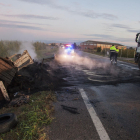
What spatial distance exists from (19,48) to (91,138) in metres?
27.1

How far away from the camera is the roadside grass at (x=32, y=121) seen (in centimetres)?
279

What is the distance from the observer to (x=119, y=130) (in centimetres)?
309

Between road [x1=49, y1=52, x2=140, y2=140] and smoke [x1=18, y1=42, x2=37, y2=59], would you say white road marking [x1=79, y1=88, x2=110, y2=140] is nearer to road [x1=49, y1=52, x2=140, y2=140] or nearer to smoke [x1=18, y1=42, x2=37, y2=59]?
road [x1=49, y1=52, x2=140, y2=140]

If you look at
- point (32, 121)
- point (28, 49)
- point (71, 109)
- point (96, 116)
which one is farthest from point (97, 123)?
point (28, 49)

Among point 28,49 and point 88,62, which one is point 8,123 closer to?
point 88,62

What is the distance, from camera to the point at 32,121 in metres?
3.31

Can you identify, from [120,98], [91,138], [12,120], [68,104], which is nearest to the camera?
[91,138]

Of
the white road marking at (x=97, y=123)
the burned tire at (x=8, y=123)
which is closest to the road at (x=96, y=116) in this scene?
the white road marking at (x=97, y=123)

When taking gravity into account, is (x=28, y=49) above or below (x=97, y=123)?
above

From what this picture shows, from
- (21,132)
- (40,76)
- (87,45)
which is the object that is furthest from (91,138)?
(87,45)

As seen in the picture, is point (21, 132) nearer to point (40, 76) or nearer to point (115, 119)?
point (115, 119)

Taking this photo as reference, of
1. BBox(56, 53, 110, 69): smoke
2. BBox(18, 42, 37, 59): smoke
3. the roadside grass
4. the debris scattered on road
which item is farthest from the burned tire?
BBox(18, 42, 37, 59): smoke

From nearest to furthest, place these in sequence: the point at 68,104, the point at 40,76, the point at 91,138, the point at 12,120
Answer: the point at 91,138 < the point at 12,120 < the point at 68,104 < the point at 40,76

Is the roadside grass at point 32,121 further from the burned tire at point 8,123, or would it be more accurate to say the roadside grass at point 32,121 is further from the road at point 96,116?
the road at point 96,116
